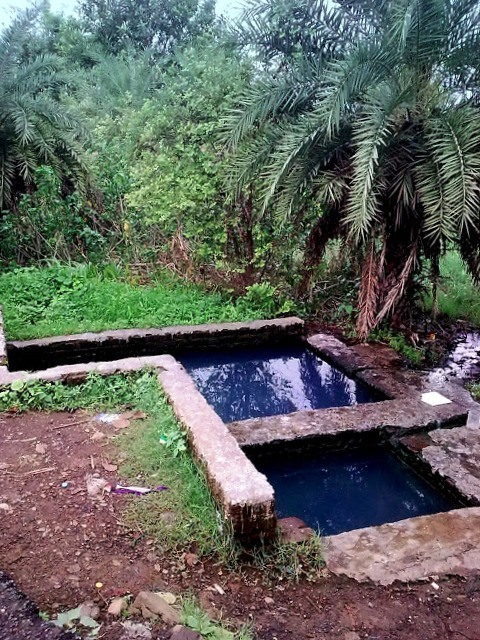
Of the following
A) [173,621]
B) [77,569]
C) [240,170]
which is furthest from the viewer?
[240,170]

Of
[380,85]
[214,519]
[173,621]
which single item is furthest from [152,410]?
[380,85]

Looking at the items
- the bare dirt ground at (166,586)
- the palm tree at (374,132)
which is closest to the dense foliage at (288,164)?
the palm tree at (374,132)

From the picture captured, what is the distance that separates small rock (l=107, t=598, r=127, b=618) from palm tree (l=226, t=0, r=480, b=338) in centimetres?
344

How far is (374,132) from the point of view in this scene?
4.54 m

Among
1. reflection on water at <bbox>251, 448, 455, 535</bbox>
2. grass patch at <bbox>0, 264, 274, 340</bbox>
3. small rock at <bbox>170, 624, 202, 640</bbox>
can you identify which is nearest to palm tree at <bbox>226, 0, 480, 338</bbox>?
grass patch at <bbox>0, 264, 274, 340</bbox>

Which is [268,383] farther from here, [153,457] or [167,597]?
[167,597]

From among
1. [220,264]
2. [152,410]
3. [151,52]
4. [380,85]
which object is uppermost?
[151,52]

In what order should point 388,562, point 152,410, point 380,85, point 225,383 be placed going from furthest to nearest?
point 225,383 → point 380,85 → point 152,410 → point 388,562

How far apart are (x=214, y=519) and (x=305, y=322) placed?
4.04 meters

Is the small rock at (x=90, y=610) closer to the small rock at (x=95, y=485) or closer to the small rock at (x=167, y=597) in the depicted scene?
the small rock at (x=167, y=597)

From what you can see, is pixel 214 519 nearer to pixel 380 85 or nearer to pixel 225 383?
pixel 225 383

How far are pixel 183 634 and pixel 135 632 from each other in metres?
0.18

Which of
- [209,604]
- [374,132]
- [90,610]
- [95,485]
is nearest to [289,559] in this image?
[209,604]

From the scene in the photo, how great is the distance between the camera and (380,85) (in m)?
4.93
